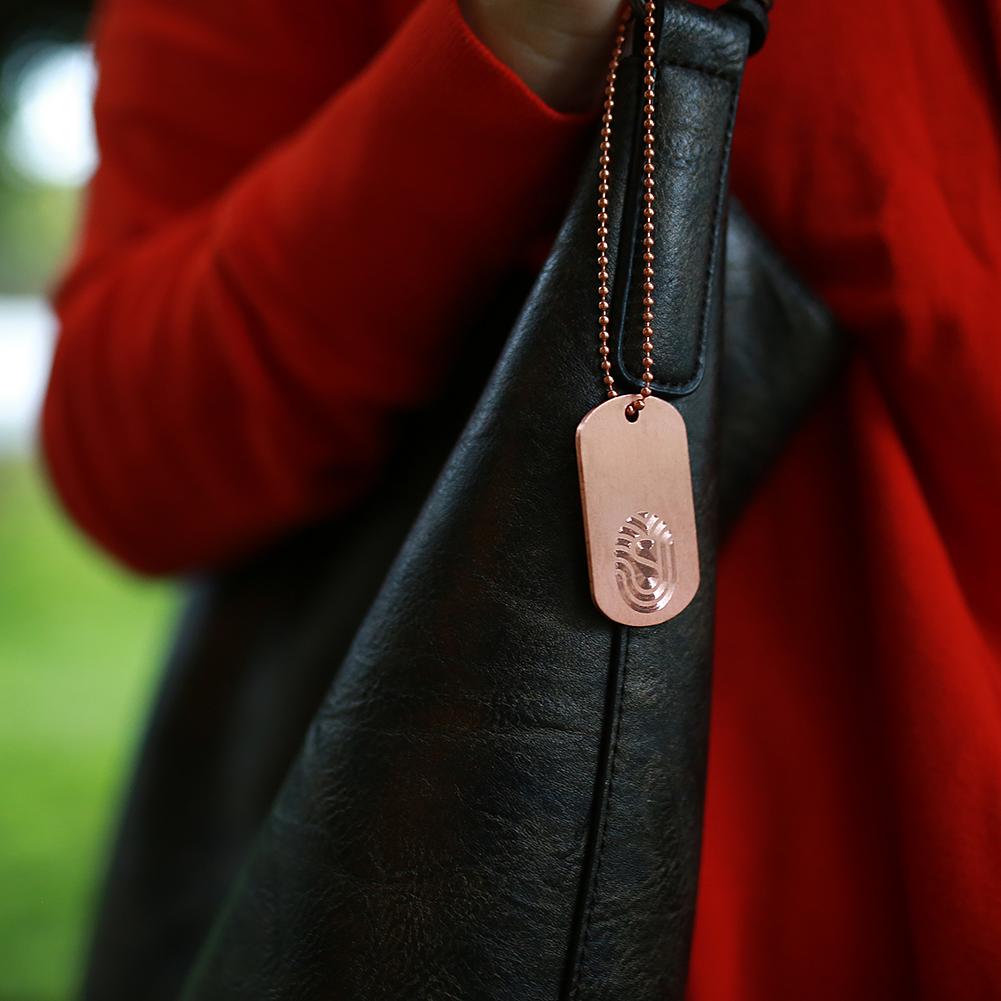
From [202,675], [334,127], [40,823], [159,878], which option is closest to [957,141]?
[334,127]

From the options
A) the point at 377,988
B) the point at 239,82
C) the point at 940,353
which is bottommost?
the point at 377,988

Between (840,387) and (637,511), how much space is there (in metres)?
0.16

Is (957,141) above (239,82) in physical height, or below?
below

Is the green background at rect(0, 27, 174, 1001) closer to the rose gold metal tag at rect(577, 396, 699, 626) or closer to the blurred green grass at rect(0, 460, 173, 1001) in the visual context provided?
the blurred green grass at rect(0, 460, 173, 1001)

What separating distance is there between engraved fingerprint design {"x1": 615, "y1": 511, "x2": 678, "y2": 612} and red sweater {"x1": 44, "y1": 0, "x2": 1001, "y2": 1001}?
0.33 ft

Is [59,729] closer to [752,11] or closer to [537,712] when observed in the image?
[537,712]

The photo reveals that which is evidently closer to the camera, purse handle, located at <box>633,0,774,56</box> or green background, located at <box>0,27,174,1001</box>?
purse handle, located at <box>633,0,774,56</box>

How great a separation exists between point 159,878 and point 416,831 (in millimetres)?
382

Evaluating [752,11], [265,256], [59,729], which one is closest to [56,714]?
[59,729]

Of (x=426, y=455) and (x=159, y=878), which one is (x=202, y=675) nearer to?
(x=159, y=878)

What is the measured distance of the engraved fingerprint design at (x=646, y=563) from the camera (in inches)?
13.7

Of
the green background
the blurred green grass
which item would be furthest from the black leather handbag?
the blurred green grass

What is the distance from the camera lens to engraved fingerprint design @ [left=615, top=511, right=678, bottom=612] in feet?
1.14

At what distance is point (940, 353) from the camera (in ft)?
1.28
